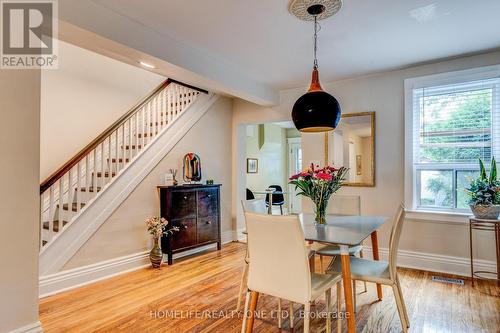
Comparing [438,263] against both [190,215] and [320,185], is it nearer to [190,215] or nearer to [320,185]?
[320,185]

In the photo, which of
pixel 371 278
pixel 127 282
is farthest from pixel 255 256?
pixel 127 282

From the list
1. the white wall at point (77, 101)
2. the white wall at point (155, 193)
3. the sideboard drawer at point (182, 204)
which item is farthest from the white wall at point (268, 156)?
the white wall at point (77, 101)

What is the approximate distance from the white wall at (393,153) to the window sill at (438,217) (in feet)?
0.14

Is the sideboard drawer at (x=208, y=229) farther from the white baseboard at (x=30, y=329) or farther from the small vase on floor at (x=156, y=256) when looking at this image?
the white baseboard at (x=30, y=329)

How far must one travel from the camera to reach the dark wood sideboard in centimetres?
388

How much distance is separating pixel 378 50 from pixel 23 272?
3.79 metres

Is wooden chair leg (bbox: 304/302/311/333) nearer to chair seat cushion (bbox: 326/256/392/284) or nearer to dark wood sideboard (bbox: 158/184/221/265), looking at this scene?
chair seat cushion (bbox: 326/256/392/284)

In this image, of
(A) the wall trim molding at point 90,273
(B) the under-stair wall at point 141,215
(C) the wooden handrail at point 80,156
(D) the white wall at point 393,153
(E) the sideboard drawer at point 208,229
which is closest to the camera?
(A) the wall trim molding at point 90,273

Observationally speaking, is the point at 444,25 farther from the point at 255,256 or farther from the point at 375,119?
the point at 255,256

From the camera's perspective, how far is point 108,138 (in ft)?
12.1

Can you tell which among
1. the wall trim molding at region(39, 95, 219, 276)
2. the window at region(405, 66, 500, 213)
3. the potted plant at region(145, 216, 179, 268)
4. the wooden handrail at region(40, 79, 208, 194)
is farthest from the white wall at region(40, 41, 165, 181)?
the window at region(405, 66, 500, 213)

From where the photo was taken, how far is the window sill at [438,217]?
3.42 m
